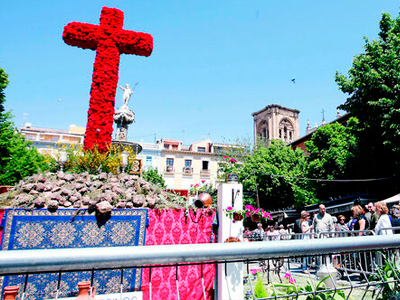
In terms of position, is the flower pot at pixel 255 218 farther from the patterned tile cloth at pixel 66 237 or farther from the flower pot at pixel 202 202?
the patterned tile cloth at pixel 66 237

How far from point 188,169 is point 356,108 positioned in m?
29.9

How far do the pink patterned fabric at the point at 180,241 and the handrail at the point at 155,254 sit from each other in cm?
438

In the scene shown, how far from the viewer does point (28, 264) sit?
4.35 ft

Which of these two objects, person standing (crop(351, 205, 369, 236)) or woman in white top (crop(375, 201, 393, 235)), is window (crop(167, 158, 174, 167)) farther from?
woman in white top (crop(375, 201, 393, 235))

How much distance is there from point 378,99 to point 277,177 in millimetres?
13658

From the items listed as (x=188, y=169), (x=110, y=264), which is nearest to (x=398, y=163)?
(x=110, y=264)

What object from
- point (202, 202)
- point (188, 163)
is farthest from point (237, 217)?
point (188, 163)

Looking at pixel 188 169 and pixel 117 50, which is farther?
pixel 188 169

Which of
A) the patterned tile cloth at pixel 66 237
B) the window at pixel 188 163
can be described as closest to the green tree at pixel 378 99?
the patterned tile cloth at pixel 66 237

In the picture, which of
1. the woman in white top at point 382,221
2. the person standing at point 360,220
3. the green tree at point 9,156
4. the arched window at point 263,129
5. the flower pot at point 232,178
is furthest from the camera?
the arched window at point 263,129

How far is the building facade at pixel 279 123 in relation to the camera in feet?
192

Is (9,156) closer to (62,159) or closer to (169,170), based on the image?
(62,159)

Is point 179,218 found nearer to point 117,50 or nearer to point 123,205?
point 123,205

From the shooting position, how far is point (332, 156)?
64.3ft
